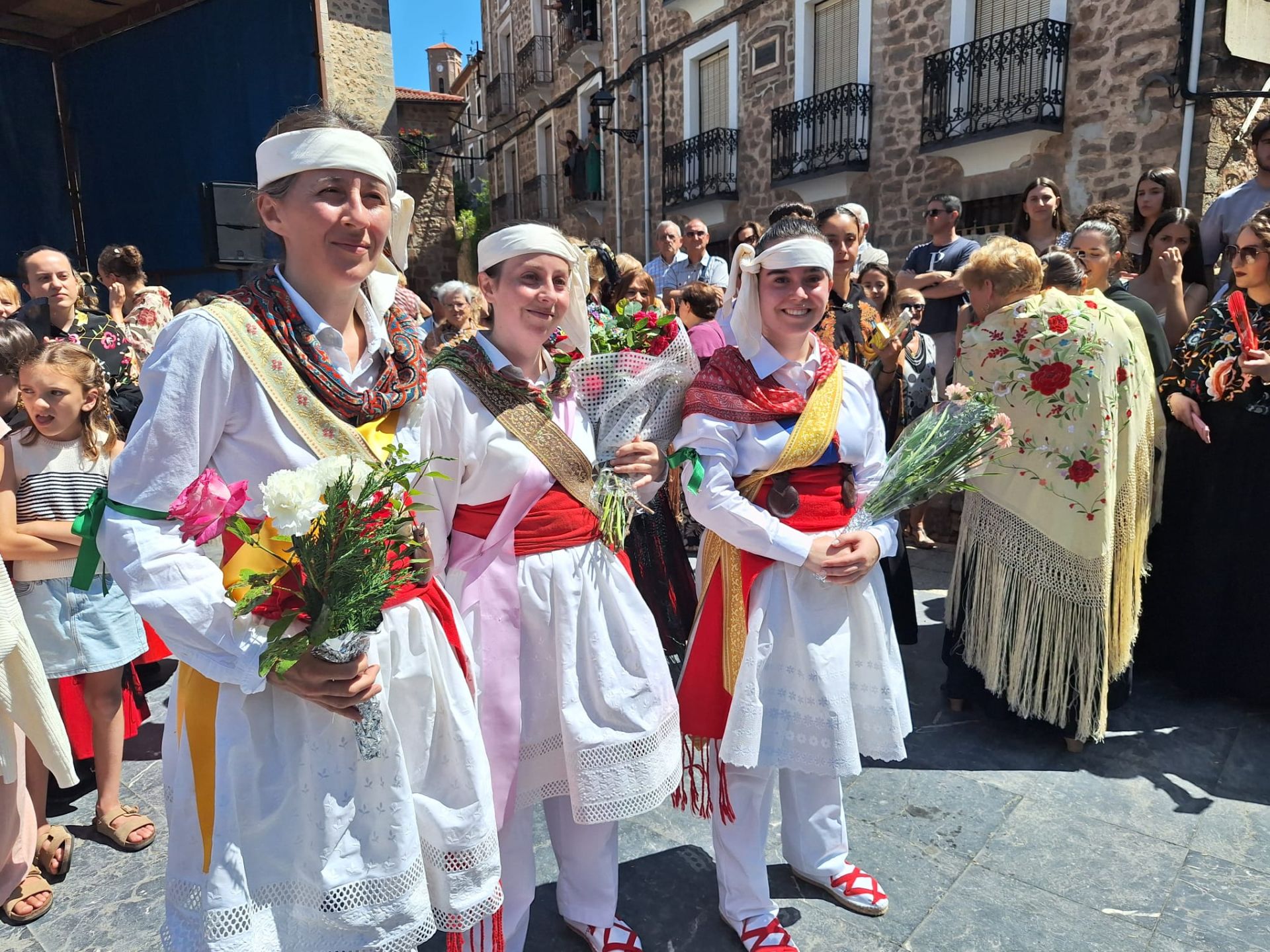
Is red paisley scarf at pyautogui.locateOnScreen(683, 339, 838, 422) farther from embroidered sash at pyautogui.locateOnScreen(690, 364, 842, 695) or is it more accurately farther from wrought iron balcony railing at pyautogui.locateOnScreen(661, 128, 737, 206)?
wrought iron balcony railing at pyautogui.locateOnScreen(661, 128, 737, 206)

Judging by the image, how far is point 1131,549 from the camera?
3.36 m

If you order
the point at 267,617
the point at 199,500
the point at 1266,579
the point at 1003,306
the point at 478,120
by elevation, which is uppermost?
the point at 478,120

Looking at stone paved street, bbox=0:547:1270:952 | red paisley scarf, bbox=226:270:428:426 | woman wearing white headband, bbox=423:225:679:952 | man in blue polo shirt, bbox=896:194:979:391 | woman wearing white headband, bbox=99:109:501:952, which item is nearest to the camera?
woman wearing white headband, bbox=99:109:501:952

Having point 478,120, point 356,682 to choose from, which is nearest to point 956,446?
point 356,682

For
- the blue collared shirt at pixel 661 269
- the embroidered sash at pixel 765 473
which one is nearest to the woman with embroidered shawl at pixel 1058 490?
the embroidered sash at pixel 765 473

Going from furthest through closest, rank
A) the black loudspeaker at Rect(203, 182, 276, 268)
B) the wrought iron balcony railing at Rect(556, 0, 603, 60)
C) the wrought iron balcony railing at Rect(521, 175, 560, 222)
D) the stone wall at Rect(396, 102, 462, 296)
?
the stone wall at Rect(396, 102, 462, 296), the wrought iron balcony railing at Rect(521, 175, 560, 222), the wrought iron balcony railing at Rect(556, 0, 603, 60), the black loudspeaker at Rect(203, 182, 276, 268)

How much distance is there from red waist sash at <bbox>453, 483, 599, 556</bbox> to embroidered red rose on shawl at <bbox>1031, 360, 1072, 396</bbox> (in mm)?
2073

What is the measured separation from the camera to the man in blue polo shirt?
555cm

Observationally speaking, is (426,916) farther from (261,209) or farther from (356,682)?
(261,209)

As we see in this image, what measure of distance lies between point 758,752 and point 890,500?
759 millimetres

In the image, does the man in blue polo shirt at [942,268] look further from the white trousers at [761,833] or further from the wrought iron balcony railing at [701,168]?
the wrought iron balcony railing at [701,168]

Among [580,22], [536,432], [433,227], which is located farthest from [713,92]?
[536,432]

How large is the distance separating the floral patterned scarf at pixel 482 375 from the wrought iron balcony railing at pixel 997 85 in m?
9.07

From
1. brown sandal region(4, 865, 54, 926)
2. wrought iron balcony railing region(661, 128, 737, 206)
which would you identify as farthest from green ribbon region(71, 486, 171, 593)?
wrought iron balcony railing region(661, 128, 737, 206)
